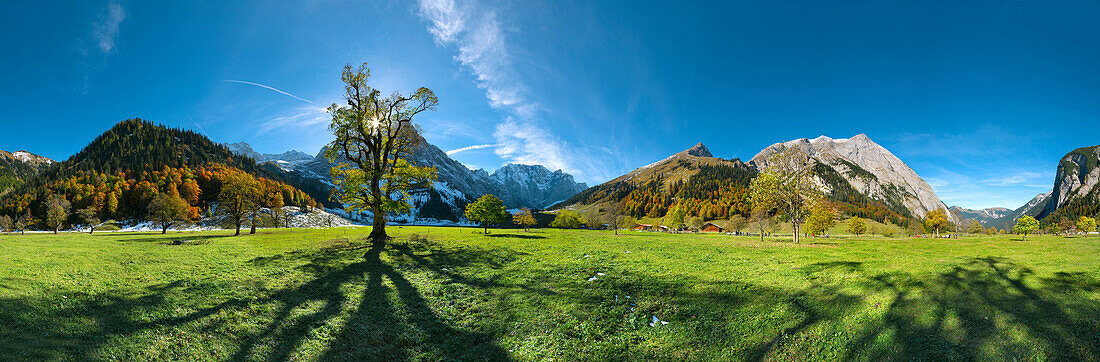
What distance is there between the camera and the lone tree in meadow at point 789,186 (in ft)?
132

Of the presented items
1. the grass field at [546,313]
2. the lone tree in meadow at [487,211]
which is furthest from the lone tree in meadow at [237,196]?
the grass field at [546,313]

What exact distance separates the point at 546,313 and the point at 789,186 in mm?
40552

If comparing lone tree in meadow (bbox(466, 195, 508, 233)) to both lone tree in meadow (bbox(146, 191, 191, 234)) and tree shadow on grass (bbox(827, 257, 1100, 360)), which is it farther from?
tree shadow on grass (bbox(827, 257, 1100, 360))

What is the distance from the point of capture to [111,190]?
166 m

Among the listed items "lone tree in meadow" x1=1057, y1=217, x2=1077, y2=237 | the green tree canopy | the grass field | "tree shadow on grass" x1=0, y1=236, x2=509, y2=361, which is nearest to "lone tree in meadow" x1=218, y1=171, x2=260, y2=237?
the green tree canopy

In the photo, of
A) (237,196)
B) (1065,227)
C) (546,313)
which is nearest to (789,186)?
(546,313)

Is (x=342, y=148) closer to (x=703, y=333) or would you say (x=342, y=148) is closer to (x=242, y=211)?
(x=242, y=211)

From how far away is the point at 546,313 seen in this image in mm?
11117

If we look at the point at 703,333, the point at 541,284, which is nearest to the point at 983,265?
the point at 703,333

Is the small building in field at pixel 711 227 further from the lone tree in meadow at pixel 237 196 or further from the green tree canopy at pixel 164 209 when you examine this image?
the green tree canopy at pixel 164 209

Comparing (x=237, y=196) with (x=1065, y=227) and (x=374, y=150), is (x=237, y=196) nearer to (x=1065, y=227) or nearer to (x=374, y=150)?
(x=374, y=150)

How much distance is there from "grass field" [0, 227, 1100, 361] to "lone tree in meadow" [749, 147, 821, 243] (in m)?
24.4

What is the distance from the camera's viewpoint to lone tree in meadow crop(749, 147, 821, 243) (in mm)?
40125

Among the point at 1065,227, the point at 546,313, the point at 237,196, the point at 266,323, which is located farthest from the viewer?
the point at 1065,227
